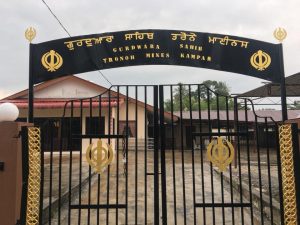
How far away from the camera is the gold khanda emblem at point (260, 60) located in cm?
456

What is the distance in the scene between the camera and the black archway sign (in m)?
4.56

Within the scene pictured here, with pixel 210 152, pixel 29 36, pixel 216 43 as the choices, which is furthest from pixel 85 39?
pixel 210 152

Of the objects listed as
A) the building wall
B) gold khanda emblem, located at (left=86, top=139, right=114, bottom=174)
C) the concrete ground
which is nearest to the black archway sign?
gold khanda emblem, located at (left=86, top=139, right=114, bottom=174)

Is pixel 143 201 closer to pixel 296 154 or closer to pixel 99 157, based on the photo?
pixel 99 157

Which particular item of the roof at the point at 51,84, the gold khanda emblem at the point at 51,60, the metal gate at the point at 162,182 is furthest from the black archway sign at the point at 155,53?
the roof at the point at 51,84

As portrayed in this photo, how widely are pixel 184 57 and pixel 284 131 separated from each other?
1.81 meters

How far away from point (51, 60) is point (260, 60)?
3.23 m

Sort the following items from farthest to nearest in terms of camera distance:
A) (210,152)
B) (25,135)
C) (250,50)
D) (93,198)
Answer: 1. (93,198)
2. (250,50)
3. (210,152)
4. (25,135)

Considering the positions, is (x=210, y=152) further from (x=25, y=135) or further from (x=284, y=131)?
(x=25, y=135)

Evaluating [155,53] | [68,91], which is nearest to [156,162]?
[155,53]

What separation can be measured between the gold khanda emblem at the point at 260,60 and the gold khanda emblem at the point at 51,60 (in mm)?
2992

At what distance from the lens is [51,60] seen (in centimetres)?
457

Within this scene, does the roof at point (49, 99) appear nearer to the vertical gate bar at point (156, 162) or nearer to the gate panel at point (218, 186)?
the gate panel at point (218, 186)

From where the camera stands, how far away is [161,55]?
465 cm
